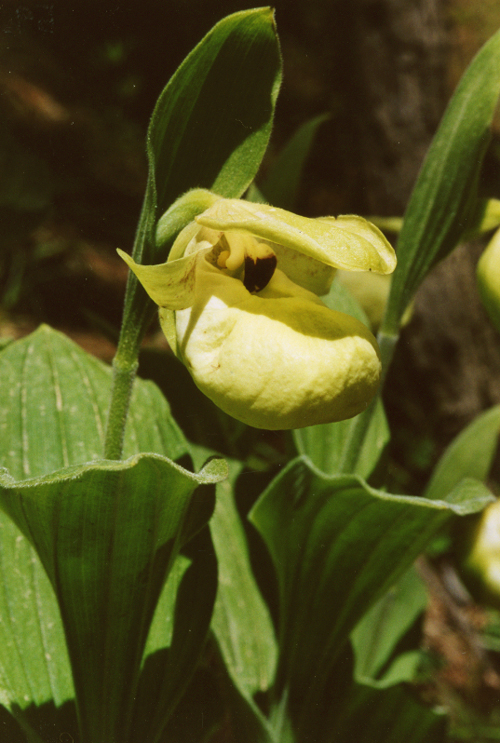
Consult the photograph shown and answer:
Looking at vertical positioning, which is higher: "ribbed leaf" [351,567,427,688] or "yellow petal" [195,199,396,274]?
"yellow petal" [195,199,396,274]

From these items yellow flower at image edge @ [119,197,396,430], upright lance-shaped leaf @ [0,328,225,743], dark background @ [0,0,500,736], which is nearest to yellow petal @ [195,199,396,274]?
yellow flower at image edge @ [119,197,396,430]

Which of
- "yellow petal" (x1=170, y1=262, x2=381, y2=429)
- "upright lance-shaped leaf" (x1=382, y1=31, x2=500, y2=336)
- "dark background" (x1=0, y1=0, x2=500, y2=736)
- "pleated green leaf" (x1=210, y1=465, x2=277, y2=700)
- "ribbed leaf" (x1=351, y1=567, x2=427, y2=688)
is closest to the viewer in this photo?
"yellow petal" (x1=170, y1=262, x2=381, y2=429)

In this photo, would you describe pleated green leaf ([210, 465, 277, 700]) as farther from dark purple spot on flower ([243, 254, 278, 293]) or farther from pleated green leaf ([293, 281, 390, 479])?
dark purple spot on flower ([243, 254, 278, 293])

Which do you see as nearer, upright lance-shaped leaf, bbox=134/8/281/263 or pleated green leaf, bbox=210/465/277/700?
upright lance-shaped leaf, bbox=134/8/281/263

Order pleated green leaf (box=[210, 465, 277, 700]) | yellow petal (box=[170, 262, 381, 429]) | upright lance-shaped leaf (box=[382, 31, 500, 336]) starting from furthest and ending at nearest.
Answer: pleated green leaf (box=[210, 465, 277, 700])
upright lance-shaped leaf (box=[382, 31, 500, 336])
yellow petal (box=[170, 262, 381, 429])

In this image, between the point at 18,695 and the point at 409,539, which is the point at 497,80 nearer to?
the point at 409,539

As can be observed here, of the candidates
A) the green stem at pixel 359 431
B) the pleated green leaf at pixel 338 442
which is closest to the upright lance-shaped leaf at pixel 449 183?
the green stem at pixel 359 431
